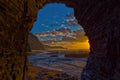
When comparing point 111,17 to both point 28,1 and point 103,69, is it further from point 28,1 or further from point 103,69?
point 28,1

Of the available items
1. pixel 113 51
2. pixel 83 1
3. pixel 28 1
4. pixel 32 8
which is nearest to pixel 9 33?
pixel 28 1

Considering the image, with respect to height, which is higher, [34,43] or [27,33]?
[34,43]

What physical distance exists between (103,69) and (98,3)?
108 inches

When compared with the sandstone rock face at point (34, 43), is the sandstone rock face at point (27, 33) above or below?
below

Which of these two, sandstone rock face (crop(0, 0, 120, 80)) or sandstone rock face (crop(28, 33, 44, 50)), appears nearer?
sandstone rock face (crop(0, 0, 120, 80))

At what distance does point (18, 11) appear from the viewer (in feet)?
17.7

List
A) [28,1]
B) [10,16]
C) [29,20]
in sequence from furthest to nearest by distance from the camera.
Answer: [29,20]
[28,1]
[10,16]

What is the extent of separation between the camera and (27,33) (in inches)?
A: 262

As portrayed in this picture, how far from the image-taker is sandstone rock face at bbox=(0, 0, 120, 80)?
4788mm

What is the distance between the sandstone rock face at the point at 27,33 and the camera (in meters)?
4.79

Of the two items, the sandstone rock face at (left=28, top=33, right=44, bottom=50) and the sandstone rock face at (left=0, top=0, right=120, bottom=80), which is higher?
the sandstone rock face at (left=28, top=33, right=44, bottom=50)

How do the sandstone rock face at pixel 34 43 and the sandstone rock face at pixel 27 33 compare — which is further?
the sandstone rock face at pixel 34 43

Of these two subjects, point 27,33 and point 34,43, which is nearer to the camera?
point 27,33

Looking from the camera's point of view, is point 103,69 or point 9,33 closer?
point 9,33
